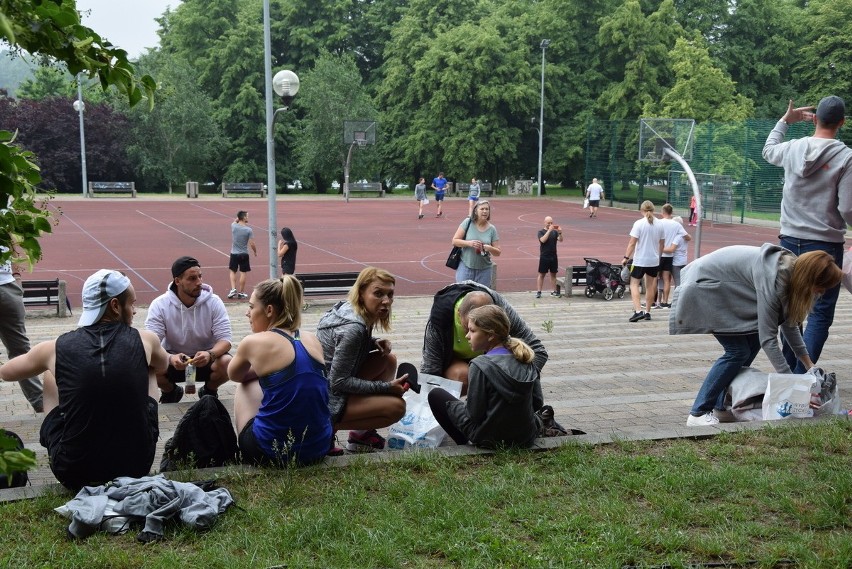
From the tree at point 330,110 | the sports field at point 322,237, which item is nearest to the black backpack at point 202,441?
the sports field at point 322,237

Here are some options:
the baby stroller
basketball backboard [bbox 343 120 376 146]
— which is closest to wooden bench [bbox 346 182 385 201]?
basketball backboard [bbox 343 120 376 146]

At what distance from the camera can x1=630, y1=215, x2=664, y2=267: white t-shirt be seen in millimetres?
14336

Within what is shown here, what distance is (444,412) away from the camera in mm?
5766

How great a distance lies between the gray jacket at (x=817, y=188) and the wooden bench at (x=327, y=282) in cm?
1052

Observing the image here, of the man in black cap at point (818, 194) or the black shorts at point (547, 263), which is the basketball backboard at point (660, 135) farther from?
the man in black cap at point (818, 194)

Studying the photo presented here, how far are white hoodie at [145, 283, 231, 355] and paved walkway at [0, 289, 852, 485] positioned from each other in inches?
21.9

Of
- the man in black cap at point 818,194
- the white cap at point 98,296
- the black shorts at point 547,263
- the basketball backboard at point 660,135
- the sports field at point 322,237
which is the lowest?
the sports field at point 322,237

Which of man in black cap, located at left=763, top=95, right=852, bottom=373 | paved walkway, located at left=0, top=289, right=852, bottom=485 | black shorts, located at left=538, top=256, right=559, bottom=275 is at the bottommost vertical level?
paved walkway, located at left=0, top=289, right=852, bottom=485

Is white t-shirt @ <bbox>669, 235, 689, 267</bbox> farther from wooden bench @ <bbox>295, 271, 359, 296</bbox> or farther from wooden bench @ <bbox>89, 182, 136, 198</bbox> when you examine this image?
wooden bench @ <bbox>89, 182, 136, 198</bbox>

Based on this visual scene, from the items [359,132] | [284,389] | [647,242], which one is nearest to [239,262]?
[647,242]

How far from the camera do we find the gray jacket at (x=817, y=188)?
6.77m

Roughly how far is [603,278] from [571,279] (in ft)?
2.17

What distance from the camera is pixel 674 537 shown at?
413 centimetres

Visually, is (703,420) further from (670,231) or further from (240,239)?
(240,239)
